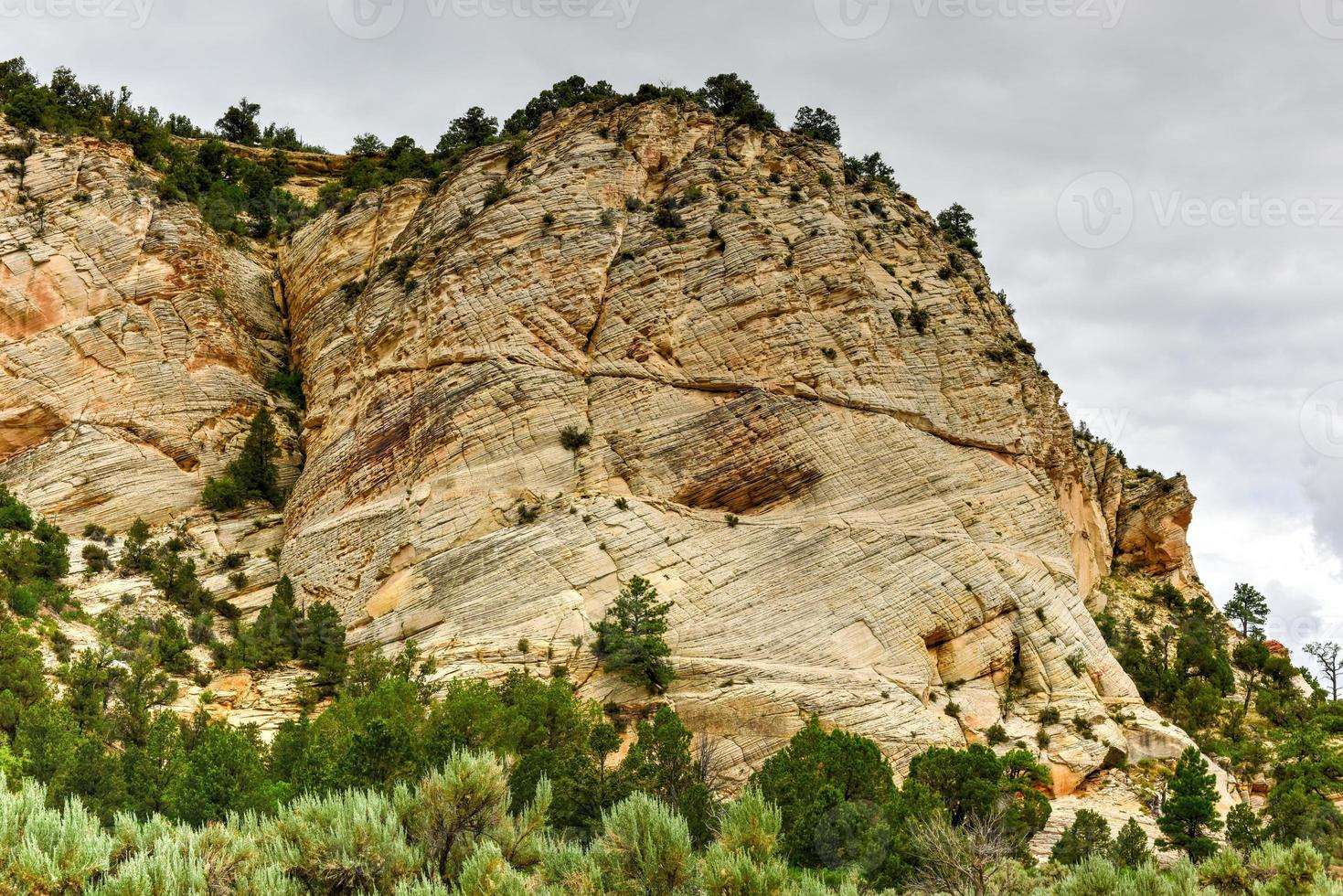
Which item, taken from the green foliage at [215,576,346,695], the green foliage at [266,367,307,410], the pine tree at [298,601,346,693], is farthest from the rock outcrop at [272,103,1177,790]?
the green foliage at [266,367,307,410]

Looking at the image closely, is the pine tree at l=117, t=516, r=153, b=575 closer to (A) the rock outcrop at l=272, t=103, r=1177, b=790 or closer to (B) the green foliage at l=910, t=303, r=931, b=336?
(A) the rock outcrop at l=272, t=103, r=1177, b=790

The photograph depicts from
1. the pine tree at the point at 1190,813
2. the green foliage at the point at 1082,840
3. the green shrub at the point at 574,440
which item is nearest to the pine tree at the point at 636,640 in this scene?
the green shrub at the point at 574,440

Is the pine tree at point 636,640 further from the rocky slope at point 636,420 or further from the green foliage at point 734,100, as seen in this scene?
the green foliage at point 734,100

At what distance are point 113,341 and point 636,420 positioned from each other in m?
24.5

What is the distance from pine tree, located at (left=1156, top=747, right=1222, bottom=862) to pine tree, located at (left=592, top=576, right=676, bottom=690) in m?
16.2

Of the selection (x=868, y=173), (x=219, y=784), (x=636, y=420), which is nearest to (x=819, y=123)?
(x=868, y=173)

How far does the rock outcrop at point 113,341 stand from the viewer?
4691 centimetres

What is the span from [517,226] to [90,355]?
1985 cm

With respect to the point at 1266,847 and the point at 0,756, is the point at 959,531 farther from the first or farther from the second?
the point at 0,756

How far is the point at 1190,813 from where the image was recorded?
1314 inches

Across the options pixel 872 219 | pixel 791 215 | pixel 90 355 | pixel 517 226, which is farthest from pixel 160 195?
pixel 872 219

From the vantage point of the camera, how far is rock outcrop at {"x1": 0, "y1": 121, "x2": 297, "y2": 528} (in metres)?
46.9

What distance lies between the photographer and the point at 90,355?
49188 mm

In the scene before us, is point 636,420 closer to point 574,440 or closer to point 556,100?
point 574,440
